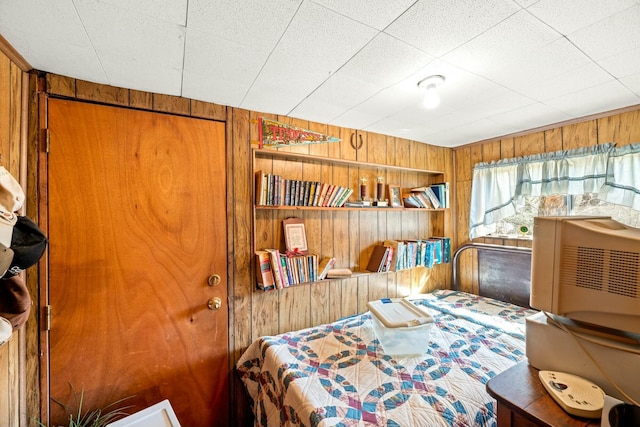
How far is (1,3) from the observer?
0.89 meters

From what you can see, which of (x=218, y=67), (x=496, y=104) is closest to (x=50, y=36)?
(x=218, y=67)

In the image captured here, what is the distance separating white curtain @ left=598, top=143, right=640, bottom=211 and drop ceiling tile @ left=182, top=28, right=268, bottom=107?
98.8 inches

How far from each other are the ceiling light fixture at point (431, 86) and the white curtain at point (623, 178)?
5.05 feet

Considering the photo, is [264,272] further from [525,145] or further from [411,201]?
[525,145]

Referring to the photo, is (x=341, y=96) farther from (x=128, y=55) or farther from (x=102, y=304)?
(x=102, y=304)

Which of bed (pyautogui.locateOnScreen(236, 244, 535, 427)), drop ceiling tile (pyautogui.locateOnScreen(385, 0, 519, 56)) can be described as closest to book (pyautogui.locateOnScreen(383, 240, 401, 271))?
bed (pyautogui.locateOnScreen(236, 244, 535, 427))

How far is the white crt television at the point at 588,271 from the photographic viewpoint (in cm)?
82

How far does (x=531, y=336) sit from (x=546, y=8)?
4.07 feet

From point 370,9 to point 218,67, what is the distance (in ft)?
2.58

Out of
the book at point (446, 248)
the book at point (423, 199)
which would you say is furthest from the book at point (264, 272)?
the book at point (446, 248)

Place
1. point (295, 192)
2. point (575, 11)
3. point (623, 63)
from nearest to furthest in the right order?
point (575, 11) → point (623, 63) → point (295, 192)

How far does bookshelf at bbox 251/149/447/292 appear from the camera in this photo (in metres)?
1.94

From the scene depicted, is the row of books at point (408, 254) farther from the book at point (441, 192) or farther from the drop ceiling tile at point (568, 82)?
the drop ceiling tile at point (568, 82)

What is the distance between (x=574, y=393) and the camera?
86cm
